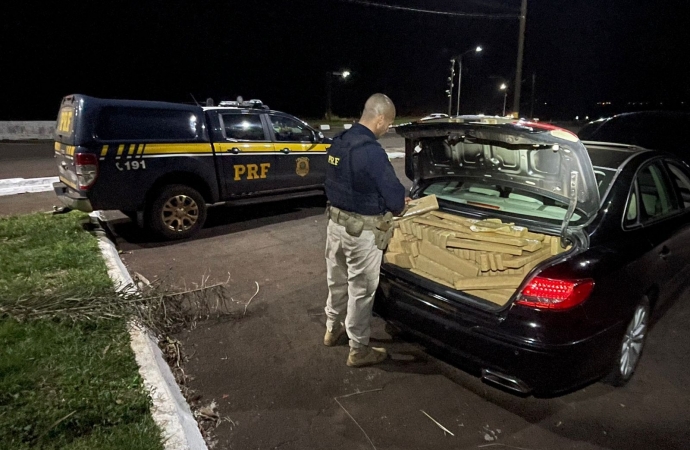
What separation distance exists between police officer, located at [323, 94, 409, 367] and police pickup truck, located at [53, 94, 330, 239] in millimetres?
3732

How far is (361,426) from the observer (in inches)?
114

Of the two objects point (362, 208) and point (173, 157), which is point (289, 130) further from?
point (362, 208)

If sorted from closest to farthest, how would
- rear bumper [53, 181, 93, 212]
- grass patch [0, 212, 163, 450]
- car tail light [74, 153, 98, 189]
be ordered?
1. grass patch [0, 212, 163, 450]
2. car tail light [74, 153, 98, 189]
3. rear bumper [53, 181, 93, 212]

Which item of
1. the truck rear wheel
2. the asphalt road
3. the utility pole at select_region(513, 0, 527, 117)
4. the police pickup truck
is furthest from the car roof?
the utility pole at select_region(513, 0, 527, 117)

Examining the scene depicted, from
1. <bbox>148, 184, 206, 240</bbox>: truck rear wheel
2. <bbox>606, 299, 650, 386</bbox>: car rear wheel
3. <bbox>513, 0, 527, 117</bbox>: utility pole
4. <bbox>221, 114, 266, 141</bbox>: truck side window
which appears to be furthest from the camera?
<bbox>513, 0, 527, 117</bbox>: utility pole

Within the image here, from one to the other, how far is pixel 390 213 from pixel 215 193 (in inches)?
170

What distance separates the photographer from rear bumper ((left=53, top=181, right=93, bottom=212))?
582 centimetres

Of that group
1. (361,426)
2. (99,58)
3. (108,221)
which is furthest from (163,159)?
(99,58)

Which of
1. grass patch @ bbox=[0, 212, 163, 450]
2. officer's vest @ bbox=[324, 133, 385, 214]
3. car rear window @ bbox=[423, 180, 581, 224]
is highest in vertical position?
officer's vest @ bbox=[324, 133, 385, 214]

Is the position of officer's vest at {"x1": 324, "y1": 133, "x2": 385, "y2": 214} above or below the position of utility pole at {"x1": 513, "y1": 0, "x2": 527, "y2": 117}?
below

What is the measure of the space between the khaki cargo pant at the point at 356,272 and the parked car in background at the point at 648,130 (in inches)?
229

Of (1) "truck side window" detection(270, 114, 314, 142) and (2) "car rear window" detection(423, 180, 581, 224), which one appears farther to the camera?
(1) "truck side window" detection(270, 114, 314, 142)

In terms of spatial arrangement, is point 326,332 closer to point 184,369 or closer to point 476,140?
point 184,369

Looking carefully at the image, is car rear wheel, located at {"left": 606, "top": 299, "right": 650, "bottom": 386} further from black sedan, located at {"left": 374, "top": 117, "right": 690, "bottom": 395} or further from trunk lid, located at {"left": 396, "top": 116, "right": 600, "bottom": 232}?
trunk lid, located at {"left": 396, "top": 116, "right": 600, "bottom": 232}
